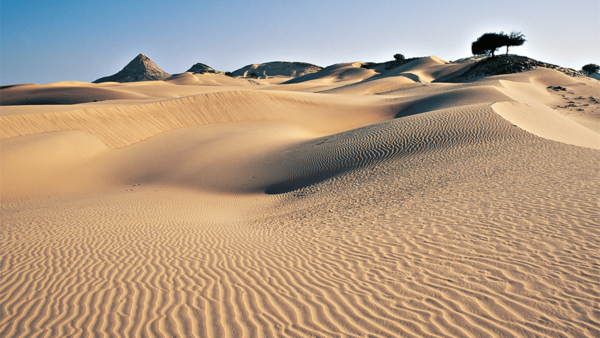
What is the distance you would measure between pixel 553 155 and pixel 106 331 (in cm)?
1204

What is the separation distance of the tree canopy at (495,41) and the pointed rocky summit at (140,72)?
2714 inches

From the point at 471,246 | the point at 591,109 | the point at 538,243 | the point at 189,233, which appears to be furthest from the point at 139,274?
the point at 591,109

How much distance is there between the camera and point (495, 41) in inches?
1967

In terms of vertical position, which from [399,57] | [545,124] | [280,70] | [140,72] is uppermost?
[280,70]

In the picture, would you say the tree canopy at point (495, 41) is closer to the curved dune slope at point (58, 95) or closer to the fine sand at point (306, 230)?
the fine sand at point (306, 230)

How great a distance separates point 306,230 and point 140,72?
8376cm

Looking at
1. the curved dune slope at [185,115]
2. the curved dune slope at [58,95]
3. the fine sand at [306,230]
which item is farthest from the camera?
the curved dune slope at [58,95]

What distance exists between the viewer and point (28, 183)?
13.2 metres

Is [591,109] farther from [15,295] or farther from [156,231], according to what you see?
[15,295]

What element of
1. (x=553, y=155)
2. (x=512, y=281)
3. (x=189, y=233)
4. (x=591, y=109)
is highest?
(x=591, y=109)

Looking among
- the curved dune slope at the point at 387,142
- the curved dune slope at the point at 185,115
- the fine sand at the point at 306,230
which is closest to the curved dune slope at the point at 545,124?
the fine sand at the point at 306,230

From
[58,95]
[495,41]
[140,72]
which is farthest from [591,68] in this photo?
[140,72]

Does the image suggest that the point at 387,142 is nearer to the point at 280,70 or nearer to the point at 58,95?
the point at 58,95

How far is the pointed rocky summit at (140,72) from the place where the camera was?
76562 mm
